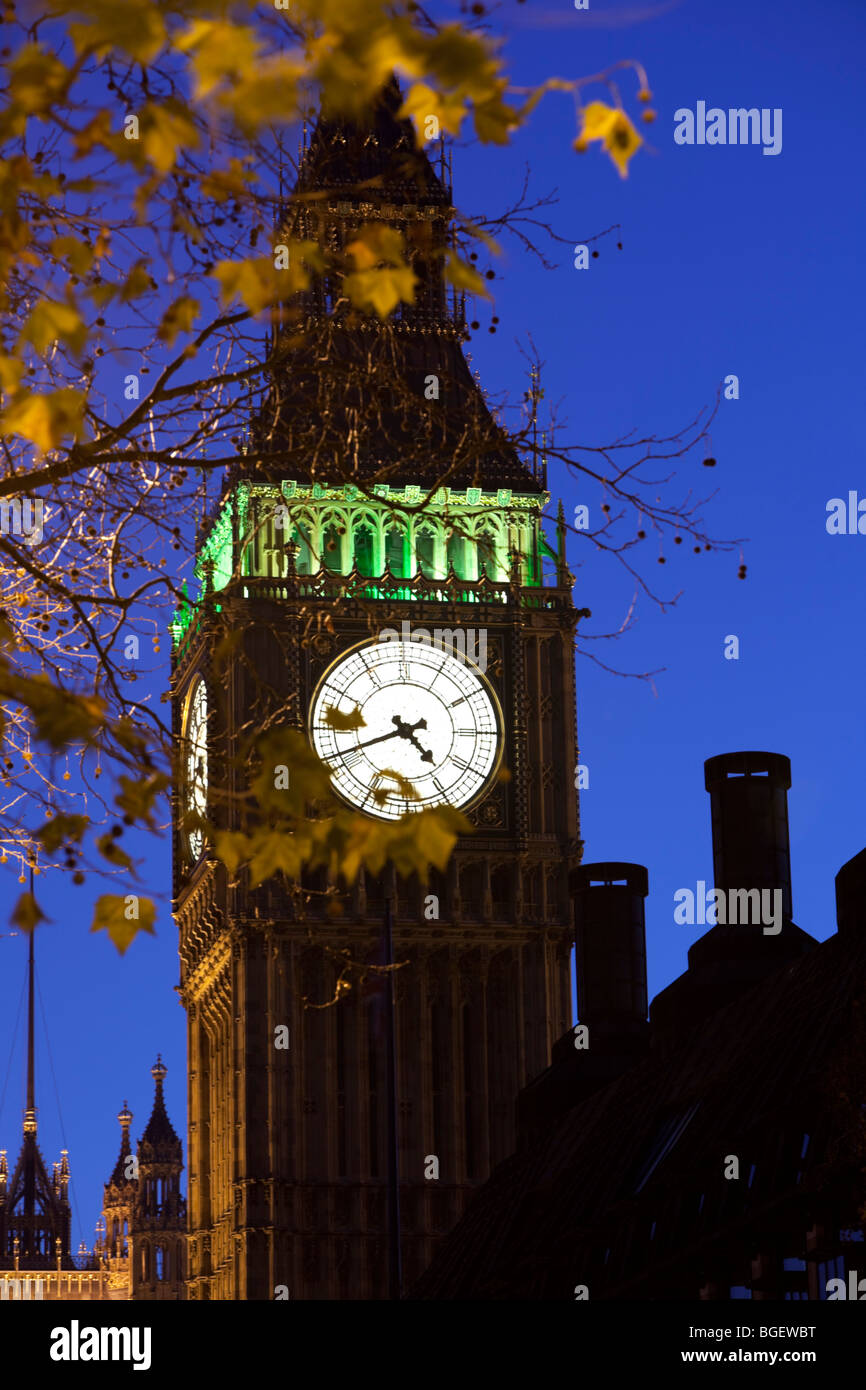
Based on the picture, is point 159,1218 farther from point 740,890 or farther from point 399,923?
point 740,890

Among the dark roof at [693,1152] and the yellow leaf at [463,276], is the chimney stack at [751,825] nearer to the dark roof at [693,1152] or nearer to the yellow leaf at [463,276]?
the dark roof at [693,1152]

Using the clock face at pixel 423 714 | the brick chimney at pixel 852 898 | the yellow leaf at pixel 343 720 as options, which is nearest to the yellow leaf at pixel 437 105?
the yellow leaf at pixel 343 720

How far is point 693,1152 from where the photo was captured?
41469 millimetres

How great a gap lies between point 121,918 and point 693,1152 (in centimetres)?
2705

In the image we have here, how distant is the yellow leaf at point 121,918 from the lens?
50.4 ft

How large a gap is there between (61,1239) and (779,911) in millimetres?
73152

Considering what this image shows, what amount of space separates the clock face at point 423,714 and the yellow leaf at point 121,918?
57.2 meters

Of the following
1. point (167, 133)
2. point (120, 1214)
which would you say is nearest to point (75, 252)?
point (167, 133)

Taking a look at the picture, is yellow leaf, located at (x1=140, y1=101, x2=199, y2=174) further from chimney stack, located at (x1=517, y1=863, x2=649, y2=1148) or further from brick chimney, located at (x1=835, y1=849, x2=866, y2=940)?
chimney stack, located at (x1=517, y1=863, x2=649, y2=1148)

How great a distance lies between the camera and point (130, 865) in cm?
1518

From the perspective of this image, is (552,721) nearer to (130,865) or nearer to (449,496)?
(449,496)

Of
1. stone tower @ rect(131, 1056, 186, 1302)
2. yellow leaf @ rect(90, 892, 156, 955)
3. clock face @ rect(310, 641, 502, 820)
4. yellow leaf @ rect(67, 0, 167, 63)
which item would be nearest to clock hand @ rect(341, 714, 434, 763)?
clock face @ rect(310, 641, 502, 820)

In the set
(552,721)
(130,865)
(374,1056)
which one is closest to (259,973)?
(374,1056)

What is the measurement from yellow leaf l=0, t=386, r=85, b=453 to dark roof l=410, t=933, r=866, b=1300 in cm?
2154
